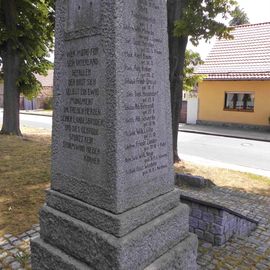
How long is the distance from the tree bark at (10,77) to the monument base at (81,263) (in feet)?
40.9

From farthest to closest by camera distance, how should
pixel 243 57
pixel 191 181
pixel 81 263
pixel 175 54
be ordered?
pixel 243 57 → pixel 175 54 → pixel 191 181 → pixel 81 263

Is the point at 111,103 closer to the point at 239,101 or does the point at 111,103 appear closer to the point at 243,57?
the point at 239,101

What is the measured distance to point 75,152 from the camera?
3445 millimetres

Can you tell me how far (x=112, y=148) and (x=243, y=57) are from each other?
22.8 m

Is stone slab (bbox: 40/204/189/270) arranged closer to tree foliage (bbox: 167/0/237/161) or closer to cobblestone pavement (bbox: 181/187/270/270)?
cobblestone pavement (bbox: 181/187/270/270)

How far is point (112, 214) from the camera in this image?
3100mm

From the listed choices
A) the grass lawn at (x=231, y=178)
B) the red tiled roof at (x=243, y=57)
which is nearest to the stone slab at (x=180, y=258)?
the grass lawn at (x=231, y=178)

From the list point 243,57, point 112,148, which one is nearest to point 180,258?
point 112,148

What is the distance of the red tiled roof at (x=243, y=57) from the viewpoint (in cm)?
2223

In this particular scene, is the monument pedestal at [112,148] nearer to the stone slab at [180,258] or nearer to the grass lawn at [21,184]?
the stone slab at [180,258]

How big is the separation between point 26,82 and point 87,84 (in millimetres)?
13512

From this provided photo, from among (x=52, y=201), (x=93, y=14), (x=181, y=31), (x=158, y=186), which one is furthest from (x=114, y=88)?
(x=181, y=31)

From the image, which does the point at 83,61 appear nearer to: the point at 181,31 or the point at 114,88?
the point at 114,88

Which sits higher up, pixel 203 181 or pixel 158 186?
pixel 158 186
